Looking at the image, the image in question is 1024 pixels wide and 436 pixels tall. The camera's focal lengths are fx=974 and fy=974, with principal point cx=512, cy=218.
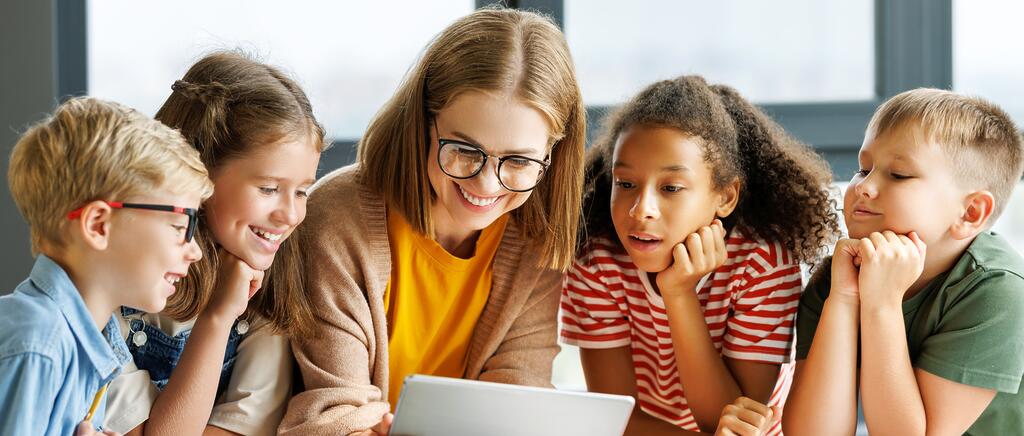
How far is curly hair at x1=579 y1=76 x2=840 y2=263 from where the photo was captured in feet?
4.85

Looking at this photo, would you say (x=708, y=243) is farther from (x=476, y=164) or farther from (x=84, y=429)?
(x=84, y=429)

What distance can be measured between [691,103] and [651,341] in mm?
405

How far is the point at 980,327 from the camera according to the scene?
1316 mm

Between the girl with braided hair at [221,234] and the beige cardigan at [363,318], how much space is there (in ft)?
0.26

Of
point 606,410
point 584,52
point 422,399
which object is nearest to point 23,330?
point 422,399

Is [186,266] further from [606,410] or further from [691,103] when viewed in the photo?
[691,103]

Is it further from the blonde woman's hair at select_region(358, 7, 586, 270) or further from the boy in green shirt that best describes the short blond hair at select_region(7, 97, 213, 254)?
the boy in green shirt

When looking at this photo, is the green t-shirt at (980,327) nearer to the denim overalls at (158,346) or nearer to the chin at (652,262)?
the chin at (652,262)

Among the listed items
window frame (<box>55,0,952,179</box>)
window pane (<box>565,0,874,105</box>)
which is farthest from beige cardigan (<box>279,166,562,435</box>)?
window pane (<box>565,0,874,105</box>)

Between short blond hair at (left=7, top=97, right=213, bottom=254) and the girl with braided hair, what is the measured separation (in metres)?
0.17

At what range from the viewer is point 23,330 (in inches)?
40.9

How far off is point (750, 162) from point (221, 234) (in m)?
0.83

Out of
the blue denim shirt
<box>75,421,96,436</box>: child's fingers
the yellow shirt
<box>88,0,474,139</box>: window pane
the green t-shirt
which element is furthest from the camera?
<box>88,0,474,139</box>: window pane

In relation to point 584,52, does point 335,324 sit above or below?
below
